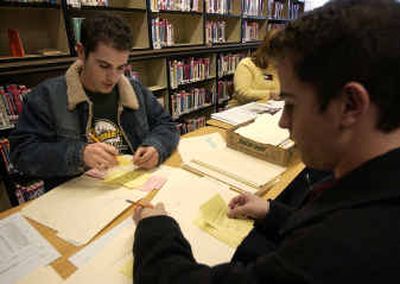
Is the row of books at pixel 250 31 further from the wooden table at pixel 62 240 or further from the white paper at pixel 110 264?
the white paper at pixel 110 264

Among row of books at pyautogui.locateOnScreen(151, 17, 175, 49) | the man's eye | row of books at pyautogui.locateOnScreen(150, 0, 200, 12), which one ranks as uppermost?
row of books at pyautogui.locateOnScreen(150, 0, 200, 12)

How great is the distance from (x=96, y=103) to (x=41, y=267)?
2.91 feet

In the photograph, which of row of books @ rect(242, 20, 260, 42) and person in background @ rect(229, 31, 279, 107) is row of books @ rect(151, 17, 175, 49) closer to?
person in background @ rect(229, 31, 279, 107)

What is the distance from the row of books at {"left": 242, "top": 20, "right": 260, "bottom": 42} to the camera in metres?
4.00

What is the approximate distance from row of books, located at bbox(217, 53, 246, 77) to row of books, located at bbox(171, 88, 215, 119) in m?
0.28

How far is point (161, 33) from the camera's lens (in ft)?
9.05

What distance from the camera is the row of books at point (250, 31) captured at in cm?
400

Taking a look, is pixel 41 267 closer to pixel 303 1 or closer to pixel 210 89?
pixel 210 89

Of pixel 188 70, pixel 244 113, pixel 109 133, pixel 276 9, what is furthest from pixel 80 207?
pixel 276 9

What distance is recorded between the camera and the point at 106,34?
123 centimetres

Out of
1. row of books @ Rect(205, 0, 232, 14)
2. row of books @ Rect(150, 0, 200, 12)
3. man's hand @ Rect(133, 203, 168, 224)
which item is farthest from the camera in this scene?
row of books @ Rect(205, 0, 232, 14)

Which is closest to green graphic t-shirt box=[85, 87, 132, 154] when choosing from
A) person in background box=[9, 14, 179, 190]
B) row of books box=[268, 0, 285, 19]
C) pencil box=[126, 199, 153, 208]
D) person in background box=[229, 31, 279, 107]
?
person in background box=[9, 14, 179, 190]

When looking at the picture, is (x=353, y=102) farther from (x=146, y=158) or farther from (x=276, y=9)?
(x=276, y=9)

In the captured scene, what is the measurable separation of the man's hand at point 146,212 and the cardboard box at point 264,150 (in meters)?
0.60
